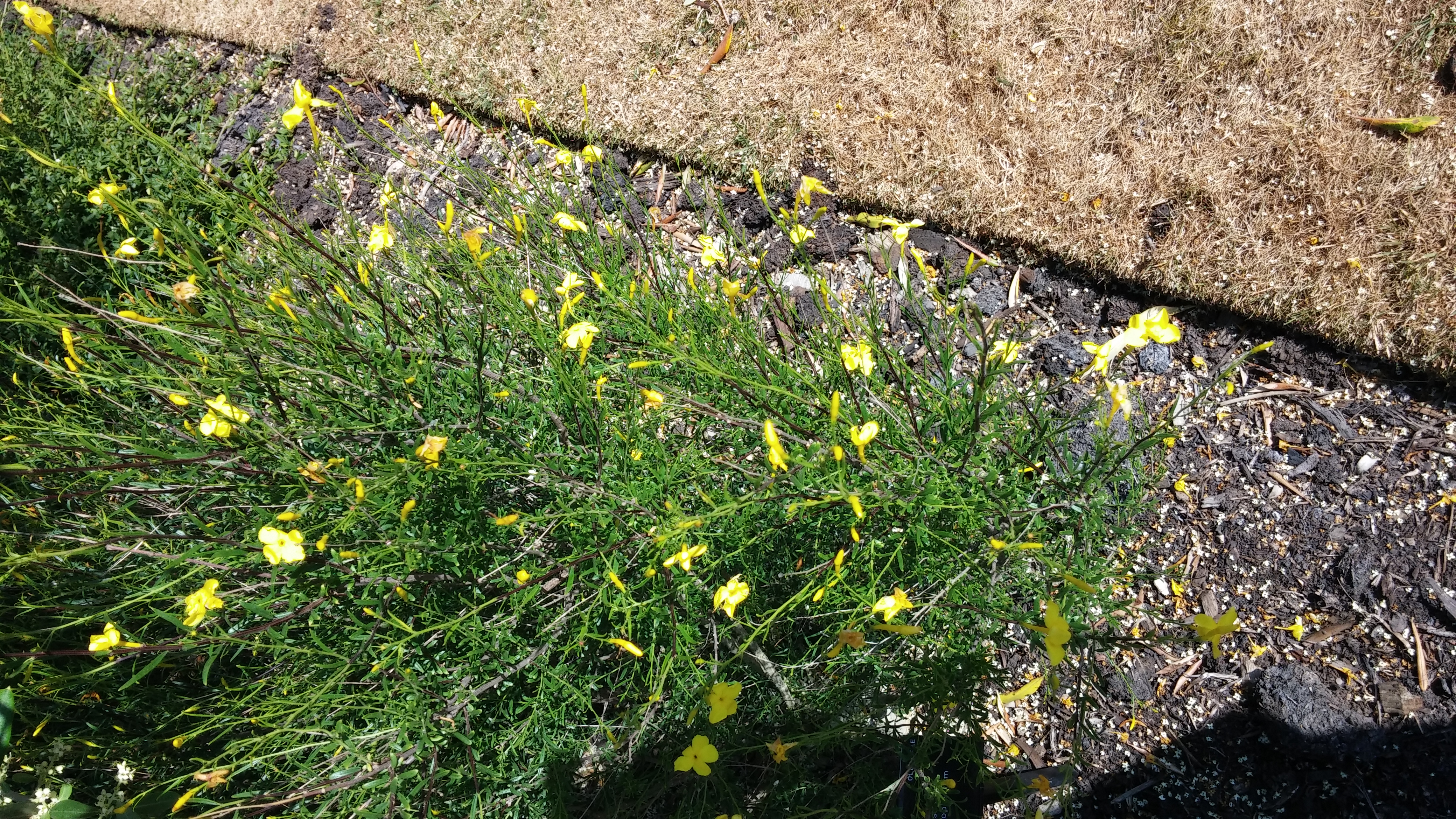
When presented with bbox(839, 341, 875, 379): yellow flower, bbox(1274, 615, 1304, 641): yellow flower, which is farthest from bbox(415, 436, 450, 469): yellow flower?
bbox(1274, 615, 1304, 641): yellow flower

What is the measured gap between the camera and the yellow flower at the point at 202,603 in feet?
4.55

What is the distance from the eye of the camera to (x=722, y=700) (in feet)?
4.54

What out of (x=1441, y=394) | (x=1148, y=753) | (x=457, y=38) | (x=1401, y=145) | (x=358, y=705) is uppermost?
(x=1401, y=145)

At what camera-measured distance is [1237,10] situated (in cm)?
288

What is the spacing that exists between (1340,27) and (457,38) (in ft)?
11.3

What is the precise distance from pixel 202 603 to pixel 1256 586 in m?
2.51

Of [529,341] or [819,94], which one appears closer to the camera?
[529,341]

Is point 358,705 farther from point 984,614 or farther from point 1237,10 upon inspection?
point 1237,10

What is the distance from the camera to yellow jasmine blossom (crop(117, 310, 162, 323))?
5.14ft

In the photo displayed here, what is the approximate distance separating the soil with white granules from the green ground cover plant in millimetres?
207

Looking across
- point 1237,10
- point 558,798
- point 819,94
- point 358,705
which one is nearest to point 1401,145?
point 1237,10

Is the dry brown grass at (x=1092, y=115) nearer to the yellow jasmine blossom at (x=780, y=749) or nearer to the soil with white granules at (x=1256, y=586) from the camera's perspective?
the soil with white granules at (x=1256, y=586)

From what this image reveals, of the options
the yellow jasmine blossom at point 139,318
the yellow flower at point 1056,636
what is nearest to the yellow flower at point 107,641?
the yellow jasmine blossom at point 139,318

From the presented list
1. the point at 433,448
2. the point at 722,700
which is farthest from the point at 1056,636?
the point at 433,448
